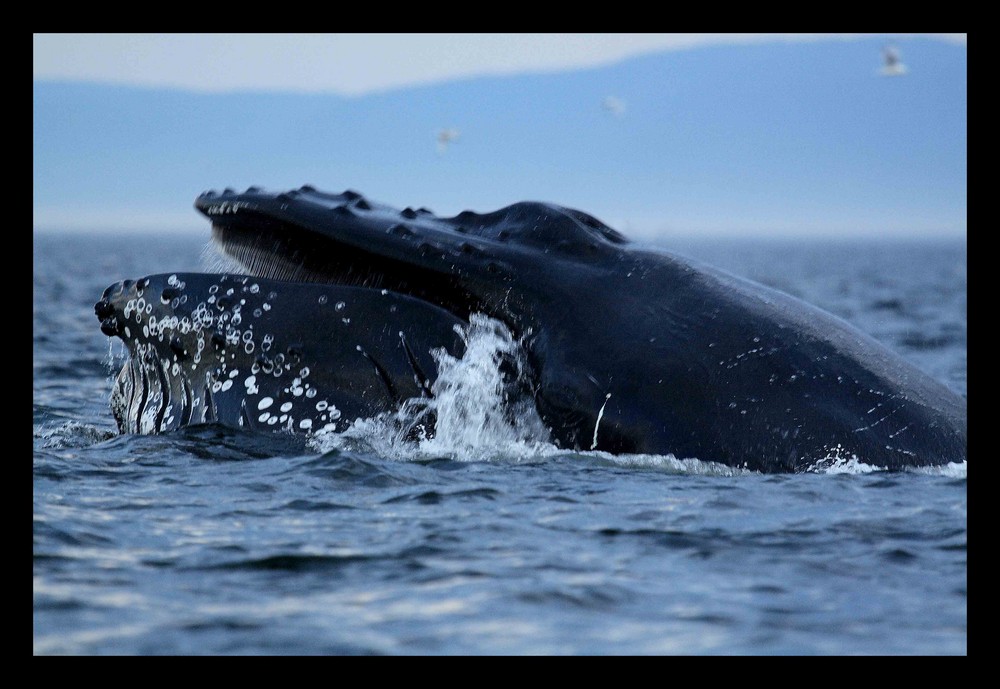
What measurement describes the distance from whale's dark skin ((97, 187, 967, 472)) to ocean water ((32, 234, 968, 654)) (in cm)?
18

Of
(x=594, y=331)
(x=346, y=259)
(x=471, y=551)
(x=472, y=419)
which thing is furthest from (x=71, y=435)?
(x=471, y=551)

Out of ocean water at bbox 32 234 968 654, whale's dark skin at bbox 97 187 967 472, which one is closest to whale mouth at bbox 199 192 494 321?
whale's dark skin at bbox 97 187 967 472

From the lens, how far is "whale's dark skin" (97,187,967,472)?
8266mm

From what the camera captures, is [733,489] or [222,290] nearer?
[733,489]

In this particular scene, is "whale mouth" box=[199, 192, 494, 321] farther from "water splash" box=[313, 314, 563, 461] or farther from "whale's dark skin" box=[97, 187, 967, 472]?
"water splash" box=[313, 314, 563, 461]

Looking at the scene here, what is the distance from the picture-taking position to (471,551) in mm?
7055

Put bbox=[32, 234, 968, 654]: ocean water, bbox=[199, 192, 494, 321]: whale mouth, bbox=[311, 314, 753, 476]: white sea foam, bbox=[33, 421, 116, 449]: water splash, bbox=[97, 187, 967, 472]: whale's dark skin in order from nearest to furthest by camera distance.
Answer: bbox=[32, 234, 968, 654]: ocean water < bbox=[97, 187, 967, 472]: whale's dark skin < bbox=[311, 314, 753, 476]: white sea foam < bbox=[199, 192, 494, 321]: whale mouth < bbox=[33, 421, 116, 449]: water splash

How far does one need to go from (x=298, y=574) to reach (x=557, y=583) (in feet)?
3.70

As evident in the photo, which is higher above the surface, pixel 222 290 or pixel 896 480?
pixel 222 290

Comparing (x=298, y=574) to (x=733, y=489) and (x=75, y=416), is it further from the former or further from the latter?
(x=75, y=416)
